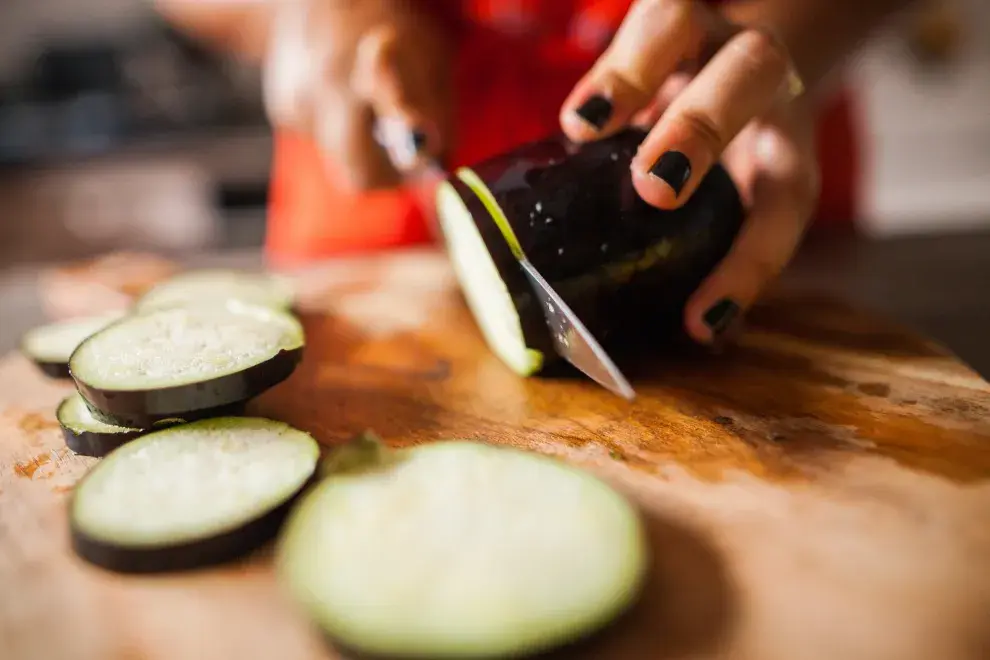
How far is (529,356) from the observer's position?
3.80 feet

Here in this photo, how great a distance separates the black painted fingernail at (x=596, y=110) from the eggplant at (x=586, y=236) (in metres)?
0.04

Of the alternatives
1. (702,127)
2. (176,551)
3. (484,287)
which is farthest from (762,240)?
(176,551)

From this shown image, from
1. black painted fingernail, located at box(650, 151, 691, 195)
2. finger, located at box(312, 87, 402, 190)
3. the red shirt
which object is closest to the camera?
black painted fingernail, located at box(650, 151, 691, 195)

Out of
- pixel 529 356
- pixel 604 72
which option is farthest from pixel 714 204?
pixel 529 356

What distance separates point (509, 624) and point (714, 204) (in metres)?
0.79

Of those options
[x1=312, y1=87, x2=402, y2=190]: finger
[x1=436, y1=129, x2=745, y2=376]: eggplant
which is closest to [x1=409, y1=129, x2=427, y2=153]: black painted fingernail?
[x1=312, y1=87, x2=402, y2=190]: finger

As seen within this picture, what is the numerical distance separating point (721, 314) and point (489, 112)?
1.01m

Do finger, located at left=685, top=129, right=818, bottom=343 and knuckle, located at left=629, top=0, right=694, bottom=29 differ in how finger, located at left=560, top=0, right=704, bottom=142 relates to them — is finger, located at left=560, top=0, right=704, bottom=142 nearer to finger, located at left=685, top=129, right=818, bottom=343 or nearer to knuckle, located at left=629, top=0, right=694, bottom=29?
knuckle, located at left=629, top=0, right=694, bottom=29

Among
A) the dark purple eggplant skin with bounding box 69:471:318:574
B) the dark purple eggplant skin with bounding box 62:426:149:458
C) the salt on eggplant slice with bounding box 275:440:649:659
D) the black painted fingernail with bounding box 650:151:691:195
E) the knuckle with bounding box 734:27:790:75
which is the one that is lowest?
the dark purple eggplant skin with bounding box 62:426:149:458

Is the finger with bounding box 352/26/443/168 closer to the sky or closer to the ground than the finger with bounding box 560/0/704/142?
closer to the ground

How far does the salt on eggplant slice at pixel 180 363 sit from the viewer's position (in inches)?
36.6

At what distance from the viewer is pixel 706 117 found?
3.54 feet

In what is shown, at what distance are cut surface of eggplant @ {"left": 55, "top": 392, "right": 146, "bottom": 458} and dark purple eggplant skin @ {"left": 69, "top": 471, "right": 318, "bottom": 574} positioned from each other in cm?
22

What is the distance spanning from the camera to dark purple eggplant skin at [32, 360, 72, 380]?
4.12 ft
